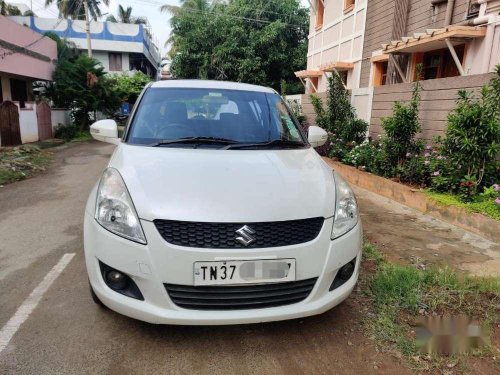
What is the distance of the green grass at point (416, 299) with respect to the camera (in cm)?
254

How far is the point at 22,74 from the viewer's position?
13.8m

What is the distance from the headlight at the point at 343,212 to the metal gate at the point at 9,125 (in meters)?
12.5

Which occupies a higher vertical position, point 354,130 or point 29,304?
point 354,130

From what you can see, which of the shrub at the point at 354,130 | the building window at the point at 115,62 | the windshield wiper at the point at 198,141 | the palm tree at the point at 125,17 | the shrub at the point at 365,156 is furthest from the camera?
the palm tree at the point at 125,17

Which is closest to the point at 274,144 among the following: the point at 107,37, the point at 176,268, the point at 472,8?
the point at 176,268

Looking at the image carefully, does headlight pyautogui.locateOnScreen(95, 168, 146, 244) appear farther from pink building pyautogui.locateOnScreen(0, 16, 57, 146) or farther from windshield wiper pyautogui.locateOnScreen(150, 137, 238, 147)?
pink building pyautogui.locateOnScreen(0, 16, 57, 146)

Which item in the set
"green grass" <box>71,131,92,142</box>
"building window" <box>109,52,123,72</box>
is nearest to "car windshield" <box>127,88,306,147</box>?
"green grass" <box>71,131,92,142</box>

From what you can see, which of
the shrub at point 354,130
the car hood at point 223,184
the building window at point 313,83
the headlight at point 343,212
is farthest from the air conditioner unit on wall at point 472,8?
the building window at point 313,83

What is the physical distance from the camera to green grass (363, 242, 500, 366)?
2535 mm

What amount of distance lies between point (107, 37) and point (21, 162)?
2851cm

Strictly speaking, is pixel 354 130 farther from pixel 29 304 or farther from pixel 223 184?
pixel 29 304

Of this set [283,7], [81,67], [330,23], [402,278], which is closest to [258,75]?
[283,7]

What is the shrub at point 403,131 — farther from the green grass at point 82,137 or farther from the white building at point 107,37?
the white building at point 107,37

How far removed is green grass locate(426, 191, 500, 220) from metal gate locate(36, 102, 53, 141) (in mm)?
14303
